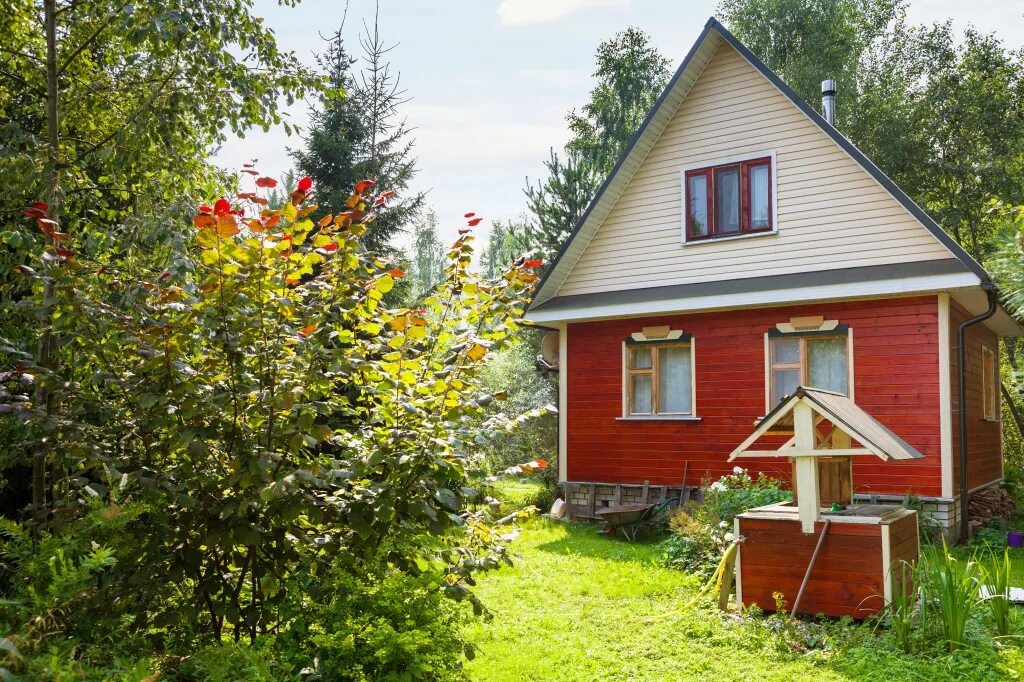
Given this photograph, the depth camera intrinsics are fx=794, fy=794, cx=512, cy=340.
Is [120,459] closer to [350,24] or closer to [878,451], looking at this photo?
[878,451]

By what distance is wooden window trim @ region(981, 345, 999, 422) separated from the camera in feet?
45.7

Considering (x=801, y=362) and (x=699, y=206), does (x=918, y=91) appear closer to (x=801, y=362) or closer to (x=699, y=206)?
(x=699, y=206)

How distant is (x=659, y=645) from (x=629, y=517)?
18.3ft

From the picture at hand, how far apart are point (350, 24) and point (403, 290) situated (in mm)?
6686

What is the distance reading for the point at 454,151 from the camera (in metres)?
63.6

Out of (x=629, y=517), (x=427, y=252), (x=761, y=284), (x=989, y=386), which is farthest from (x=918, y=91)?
(x=427, y=252)

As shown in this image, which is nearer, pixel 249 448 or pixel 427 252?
pixel 249 448

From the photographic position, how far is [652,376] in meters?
12.8

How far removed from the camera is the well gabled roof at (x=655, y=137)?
11703 millimetres

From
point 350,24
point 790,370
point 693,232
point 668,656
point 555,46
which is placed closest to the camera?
point 668,656

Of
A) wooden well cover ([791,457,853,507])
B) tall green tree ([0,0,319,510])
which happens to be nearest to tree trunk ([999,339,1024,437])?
wooden well cover ([791,457,853,507])

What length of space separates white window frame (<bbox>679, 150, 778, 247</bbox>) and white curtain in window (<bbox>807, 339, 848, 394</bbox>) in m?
1.83

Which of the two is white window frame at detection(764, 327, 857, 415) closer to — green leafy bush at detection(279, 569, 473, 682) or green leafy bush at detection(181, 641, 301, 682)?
green leafy bush at detection(279, 569, 473, 682)

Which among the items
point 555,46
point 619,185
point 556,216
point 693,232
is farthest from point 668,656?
point 556,216
